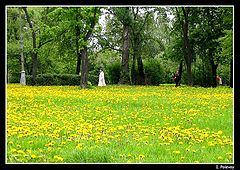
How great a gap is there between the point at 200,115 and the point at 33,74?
5352mm

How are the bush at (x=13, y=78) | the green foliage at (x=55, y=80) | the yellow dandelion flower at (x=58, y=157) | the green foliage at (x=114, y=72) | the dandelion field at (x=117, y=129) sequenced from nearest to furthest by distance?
the yellow dandelion flower at (x=58, y=157), the dandelion field at (x=117, y=129), the bush at (x=13, y=78), the green foliage at (x=55, y=80), the green foliage at (x=114, y=72)

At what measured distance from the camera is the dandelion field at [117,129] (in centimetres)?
374

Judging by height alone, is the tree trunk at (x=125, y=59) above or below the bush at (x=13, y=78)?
above

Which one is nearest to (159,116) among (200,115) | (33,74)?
(200,115)

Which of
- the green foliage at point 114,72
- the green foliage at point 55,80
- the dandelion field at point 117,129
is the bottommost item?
the dandelion field at point 117,129

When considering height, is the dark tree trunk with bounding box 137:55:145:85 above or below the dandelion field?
above

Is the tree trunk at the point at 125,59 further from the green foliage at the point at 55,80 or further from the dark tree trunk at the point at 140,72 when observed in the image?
the green foliage at the point at 55,80

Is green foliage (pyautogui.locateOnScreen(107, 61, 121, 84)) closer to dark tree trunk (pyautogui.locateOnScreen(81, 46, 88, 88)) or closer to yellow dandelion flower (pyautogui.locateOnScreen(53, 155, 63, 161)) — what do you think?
dark tree trunk (pyautogui.locateOnScreen(81, 46, 88, 88))

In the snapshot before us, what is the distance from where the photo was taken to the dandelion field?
374 centimetres

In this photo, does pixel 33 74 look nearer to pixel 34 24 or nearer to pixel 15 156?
pixel 34 24

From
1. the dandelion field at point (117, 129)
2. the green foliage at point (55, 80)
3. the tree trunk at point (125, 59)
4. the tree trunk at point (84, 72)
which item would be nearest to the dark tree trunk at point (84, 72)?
the tree trunk at point (84, 72)

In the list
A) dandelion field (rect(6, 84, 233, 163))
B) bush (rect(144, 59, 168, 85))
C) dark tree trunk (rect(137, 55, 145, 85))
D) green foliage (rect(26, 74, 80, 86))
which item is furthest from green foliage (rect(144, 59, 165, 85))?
dandelion field (rect(6, 84, 233, 163))

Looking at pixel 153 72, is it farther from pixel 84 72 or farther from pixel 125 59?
pixel 84 72

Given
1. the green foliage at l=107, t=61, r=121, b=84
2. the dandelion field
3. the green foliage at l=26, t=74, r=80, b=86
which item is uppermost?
the green foliage at l=107, t=61, r=121, b=84
